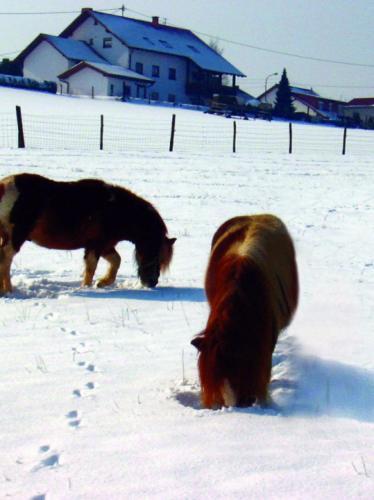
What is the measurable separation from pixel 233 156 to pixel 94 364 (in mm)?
20862

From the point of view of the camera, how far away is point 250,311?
362cm

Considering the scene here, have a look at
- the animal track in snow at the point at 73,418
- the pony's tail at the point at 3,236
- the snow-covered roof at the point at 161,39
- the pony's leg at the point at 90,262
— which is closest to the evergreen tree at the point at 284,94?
the snow-covered roof at the point at 161,39

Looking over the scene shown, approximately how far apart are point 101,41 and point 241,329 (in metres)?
61.9

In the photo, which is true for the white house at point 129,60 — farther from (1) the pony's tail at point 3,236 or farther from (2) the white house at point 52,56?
(1) the pony's tail at point 3,236

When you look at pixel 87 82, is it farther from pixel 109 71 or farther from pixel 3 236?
pixel 3 236

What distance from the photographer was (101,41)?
202ft

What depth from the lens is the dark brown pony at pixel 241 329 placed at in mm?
3512

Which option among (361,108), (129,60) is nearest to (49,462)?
(129,60)

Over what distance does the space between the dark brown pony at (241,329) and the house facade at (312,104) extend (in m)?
76.2

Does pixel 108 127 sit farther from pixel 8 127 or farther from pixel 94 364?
pixel 94 364

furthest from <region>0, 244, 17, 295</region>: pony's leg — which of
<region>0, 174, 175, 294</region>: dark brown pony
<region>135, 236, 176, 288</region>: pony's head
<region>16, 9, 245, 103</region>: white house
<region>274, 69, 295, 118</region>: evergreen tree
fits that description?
<region>274, 69, 295, 118</region>: evergreen tree

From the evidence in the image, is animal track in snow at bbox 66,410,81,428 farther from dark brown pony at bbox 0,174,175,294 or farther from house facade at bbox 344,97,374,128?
house facade at bbox 344,97,374,128

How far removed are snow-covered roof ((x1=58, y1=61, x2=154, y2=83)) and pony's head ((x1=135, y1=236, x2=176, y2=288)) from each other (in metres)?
49.2

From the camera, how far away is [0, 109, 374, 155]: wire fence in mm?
25109
